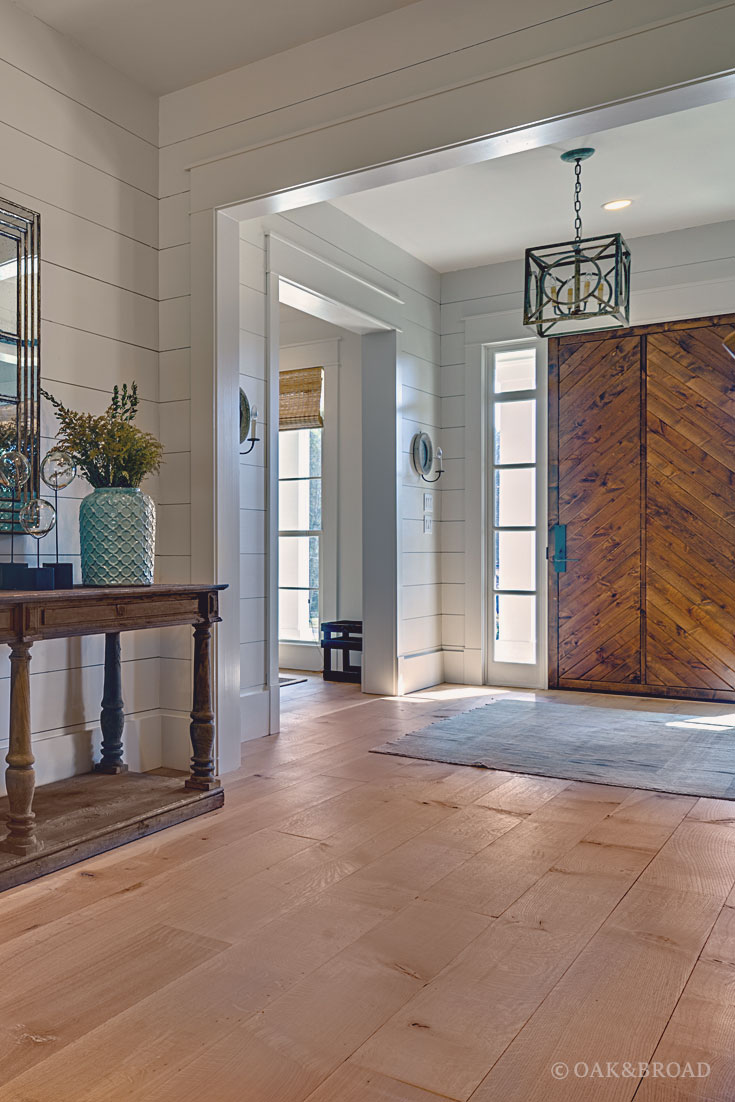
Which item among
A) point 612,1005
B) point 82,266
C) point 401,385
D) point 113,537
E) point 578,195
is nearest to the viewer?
point 612,1005

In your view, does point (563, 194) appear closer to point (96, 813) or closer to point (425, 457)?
point (425, 457)

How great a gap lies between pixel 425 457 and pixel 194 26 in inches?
132

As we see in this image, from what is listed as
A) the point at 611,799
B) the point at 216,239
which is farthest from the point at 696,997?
the point at 216,239

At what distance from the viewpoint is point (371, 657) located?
583 centimetres

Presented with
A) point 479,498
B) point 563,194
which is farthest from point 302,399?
point 563,194

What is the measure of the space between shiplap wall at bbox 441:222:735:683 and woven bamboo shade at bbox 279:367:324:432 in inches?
45.9

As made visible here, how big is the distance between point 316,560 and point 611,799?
4.07 metres

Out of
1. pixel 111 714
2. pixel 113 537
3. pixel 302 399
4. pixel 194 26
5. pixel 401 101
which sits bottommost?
pixel 111 714

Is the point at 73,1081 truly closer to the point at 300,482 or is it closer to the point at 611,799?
the point at 611,799

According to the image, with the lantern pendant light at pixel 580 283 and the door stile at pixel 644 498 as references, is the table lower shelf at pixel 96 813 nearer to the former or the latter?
the lantern pendant light at pixel 580 283

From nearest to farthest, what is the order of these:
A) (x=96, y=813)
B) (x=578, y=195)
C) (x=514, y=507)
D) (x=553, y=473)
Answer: (x=96, y=813)
(x=578, y=195)
(x=553, y=473)
(x=514, y=507)

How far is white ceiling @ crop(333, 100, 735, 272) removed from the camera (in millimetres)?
4211

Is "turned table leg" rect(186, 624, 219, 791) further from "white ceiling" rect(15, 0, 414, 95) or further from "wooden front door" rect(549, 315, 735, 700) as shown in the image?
"wooden front door" rect(549, 315, 735, 700)

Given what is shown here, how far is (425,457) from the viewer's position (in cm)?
609
